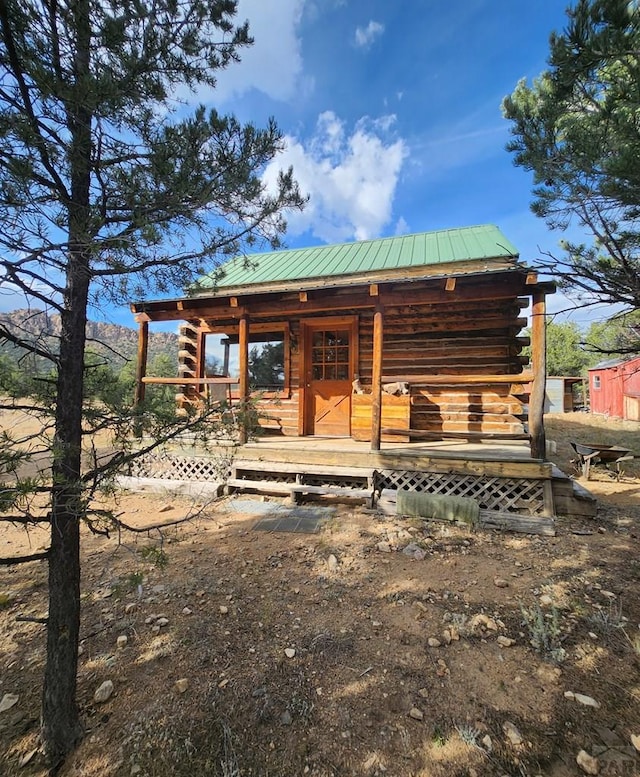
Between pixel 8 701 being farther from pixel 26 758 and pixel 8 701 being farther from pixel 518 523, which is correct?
pixel 518 523

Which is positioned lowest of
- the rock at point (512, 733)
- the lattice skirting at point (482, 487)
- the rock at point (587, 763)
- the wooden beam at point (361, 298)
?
the rock at point (512, 733)

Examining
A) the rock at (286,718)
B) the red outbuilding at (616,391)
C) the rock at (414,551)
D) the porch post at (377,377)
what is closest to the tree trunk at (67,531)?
the rock at (286,718)

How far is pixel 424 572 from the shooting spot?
3.56 metres

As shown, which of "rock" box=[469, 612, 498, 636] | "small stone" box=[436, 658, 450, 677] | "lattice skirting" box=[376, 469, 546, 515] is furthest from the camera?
"lattice skirting" box=[376, 469, 546, 515]

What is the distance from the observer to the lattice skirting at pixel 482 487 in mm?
4887

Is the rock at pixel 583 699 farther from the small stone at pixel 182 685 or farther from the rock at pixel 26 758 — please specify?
the rock at pixel 26 758

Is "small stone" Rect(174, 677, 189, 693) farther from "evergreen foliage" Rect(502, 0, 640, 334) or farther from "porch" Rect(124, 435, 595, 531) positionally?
"evergreen foliage" Rect(502, 0, 640, 334)

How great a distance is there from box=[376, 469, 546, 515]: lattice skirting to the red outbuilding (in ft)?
46.6

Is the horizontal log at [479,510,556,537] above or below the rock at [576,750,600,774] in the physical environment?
above

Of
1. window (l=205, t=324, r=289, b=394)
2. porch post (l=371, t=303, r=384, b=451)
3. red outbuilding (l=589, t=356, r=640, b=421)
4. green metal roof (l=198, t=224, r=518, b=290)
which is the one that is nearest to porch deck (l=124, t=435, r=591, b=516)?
porch post (l=371, t=303, r=384, b=451)

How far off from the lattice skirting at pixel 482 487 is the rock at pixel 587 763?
3215 mm

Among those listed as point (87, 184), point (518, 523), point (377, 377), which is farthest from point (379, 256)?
point (87, 184)

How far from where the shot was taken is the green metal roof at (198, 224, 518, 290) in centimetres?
781

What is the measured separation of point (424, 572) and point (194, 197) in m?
3.78
